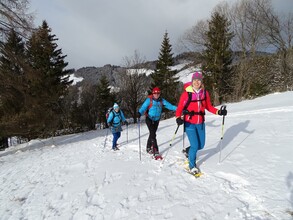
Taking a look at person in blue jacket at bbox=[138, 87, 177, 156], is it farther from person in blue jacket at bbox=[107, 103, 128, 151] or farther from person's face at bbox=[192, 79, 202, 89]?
person in blue jacket at bbox=[107, 103, 128, 151]

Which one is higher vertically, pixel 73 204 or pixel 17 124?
pixel 17 124

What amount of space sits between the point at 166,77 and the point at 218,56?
830 centimetres

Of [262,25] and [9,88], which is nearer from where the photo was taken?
[9,88]

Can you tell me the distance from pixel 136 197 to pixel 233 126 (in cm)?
660

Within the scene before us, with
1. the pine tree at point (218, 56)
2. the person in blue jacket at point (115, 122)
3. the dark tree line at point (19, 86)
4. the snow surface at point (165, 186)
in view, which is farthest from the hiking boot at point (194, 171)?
the pine tree at point (218, 56)

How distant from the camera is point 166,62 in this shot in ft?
108

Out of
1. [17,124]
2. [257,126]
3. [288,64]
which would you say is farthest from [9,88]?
[288,64]

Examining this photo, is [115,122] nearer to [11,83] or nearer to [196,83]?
[196,83]

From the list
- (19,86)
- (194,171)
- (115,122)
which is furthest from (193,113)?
(19,86)

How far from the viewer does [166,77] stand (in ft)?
107

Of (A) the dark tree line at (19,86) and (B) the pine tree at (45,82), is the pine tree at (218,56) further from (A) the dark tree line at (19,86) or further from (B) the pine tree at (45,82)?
(A) the dark tree line at (19,86)

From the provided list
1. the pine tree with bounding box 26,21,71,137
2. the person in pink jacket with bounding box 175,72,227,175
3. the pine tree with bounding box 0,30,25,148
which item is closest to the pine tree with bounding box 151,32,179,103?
the pine tree with bounding box 26,21,71,137

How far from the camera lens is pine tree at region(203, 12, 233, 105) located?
27.0 meters

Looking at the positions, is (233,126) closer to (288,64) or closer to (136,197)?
(136,197)
